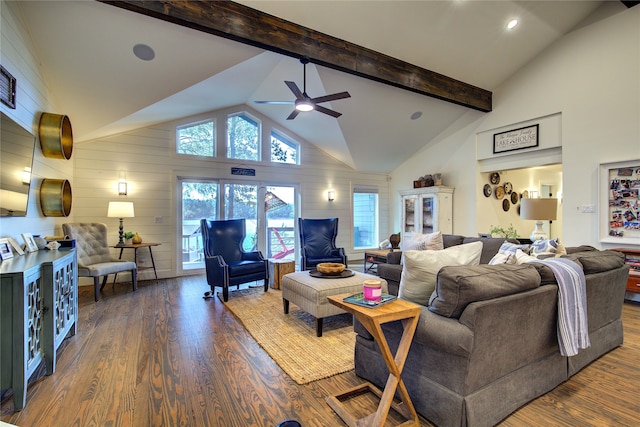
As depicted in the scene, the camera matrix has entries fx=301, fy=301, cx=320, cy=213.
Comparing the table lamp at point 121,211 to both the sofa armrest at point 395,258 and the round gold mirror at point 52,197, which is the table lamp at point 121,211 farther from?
the sofa armrest at point 395,258

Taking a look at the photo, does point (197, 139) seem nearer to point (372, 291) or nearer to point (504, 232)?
point (372, 291)

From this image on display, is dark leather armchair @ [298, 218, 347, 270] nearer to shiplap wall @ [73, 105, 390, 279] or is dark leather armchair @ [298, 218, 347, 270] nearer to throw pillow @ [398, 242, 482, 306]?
shiplap wall @ [73, 105, 390, 279]

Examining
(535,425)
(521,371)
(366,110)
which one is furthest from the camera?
(366,110)

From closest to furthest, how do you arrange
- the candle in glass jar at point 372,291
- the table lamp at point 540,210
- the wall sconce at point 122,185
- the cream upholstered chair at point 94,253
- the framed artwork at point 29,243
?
the candle in glass jar at point 372,291
the framed artwork at point 29,243
the table lamp at point 540,210
the cream upholstered chair at point 94,253
the wall sconce at point 122,185

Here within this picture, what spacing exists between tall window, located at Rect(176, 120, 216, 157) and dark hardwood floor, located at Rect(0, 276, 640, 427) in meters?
3.53

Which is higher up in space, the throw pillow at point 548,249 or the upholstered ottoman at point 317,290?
the throw pillow at point 548,249

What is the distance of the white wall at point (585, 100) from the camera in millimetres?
4141

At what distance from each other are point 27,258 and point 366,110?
4.97 metres

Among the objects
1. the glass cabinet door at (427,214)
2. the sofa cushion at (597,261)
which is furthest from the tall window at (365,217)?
the sofa cushion at (597,261)

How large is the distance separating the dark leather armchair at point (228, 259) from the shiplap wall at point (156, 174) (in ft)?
4.52

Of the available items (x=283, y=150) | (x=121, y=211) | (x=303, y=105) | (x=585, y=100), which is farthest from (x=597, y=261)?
(x=121, y=211)

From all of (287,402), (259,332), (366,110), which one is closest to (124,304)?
(259,332)

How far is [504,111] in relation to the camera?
18.3 feet

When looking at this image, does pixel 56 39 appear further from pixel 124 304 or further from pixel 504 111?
pixel 504 111
